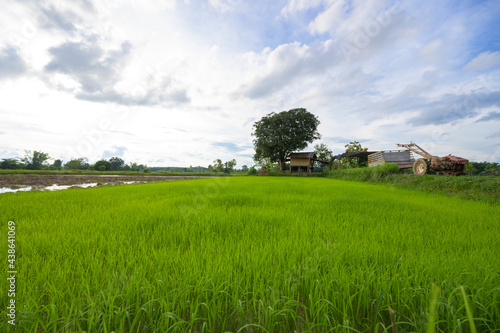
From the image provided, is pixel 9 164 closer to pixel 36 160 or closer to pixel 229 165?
pixel 36 160

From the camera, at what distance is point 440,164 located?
7730 mm

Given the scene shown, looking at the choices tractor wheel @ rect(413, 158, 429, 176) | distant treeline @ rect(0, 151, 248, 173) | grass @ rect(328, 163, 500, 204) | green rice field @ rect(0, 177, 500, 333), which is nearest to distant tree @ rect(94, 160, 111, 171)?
distant treeline @ rect(0, 151, 248, 173)

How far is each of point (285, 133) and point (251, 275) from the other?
27.6 m

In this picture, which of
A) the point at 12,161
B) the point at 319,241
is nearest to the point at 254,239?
the point at 319,241

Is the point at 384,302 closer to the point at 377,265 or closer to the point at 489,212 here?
the point at 377,265

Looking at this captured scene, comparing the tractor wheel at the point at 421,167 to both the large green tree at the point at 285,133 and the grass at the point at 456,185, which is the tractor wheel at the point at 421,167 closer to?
the grass at the point at 456,185

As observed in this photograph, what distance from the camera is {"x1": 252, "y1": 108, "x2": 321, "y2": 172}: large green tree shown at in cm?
2809

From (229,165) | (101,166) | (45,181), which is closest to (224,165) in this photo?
(229,165)

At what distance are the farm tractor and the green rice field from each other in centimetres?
544

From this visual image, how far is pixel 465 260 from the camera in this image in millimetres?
1889

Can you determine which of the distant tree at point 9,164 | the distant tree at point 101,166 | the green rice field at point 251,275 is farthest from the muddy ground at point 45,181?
the distant tree at point 101,166

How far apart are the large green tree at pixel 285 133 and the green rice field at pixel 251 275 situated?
2519 centimetres

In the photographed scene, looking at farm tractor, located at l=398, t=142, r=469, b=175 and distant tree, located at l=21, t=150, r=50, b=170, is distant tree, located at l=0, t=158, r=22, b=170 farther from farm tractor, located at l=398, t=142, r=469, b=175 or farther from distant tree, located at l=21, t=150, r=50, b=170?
farm tractor, located at l=398, t=142, r=469, b=175

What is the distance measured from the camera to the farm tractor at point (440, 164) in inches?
292
